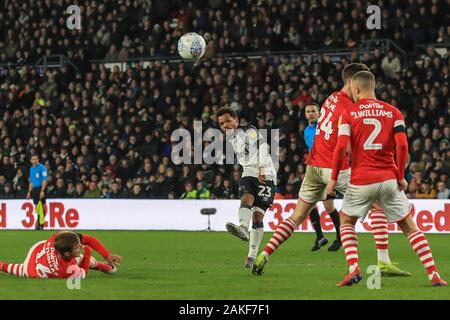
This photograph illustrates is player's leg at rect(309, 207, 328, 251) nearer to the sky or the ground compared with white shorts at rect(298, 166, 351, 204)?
nearer to the ground

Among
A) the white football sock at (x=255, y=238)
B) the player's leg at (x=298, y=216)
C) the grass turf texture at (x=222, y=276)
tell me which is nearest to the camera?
the grass turf texture at (x=222, y=276)

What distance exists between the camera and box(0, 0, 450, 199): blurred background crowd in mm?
24422

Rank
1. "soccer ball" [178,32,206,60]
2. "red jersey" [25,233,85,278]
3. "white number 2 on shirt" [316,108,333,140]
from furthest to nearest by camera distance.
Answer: "soccer ball" [178,32,206,60]
"white number 2 on shirt" [316,108,333,140]
"red jersey" [25,233,85,278]

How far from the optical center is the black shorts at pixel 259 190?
12.6 m

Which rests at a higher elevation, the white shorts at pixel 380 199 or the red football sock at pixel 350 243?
the white shorts at pixel 380 199

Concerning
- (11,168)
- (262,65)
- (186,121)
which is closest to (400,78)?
(262,65)

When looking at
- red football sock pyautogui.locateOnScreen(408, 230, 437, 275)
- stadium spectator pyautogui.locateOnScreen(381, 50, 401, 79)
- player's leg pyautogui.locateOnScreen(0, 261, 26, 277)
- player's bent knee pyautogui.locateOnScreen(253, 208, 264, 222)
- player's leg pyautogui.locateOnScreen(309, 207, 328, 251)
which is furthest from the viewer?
stadium spectator pyautogui.locateOnScreen(381, 50, 401, 79)

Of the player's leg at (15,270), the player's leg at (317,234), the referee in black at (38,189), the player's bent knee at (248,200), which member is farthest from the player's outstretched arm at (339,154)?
the referee in black at (38,189)

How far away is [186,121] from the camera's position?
26.3 metres

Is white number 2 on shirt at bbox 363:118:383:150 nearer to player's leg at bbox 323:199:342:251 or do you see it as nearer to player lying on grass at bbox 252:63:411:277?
player lying on grass at bbox 252:63:411:277

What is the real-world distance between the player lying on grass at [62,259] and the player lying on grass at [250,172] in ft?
6.90

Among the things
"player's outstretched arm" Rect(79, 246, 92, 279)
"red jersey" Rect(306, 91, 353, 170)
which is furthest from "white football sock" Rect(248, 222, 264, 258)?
"player's outstretched arm" Rect(79, 246, 92, 279)

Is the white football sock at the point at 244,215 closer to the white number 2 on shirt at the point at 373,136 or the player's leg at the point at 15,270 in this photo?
the player's leg at the point at 15,270
